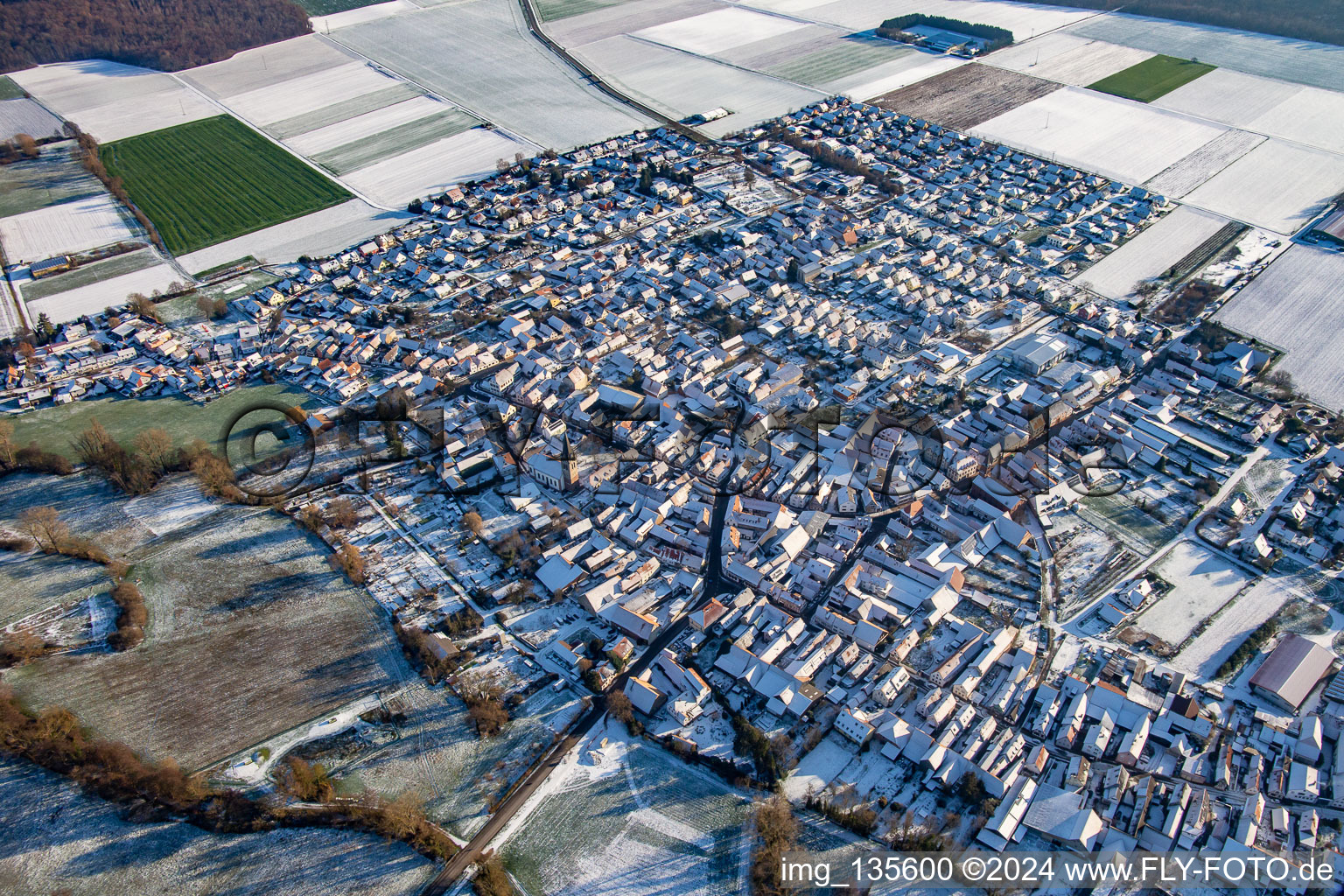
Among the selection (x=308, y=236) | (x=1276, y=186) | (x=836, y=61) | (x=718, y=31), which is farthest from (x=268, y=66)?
(x=1276, y=186)

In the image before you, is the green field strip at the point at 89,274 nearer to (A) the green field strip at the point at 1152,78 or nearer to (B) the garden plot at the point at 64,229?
(B) the garden plot at the point at 64,229

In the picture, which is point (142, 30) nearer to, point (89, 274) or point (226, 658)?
point (89, 274)

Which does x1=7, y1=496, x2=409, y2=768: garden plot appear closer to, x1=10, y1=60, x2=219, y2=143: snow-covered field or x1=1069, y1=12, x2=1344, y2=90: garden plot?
x1=10, y1=60, x2=219, y2=143: snow-covered field

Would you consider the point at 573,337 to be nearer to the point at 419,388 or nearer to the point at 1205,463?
the point at 419,388

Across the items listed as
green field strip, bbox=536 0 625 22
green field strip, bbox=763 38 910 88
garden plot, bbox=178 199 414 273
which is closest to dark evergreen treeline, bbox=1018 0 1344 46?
green field strip, bbox=763 38 910 88

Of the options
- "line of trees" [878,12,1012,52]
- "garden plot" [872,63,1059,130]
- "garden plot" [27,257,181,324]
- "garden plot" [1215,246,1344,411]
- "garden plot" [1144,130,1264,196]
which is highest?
"line of trees" [878,12,1012,52]

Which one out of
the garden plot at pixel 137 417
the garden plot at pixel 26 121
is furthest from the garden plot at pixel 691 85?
the garden plot at pixel 26 121
